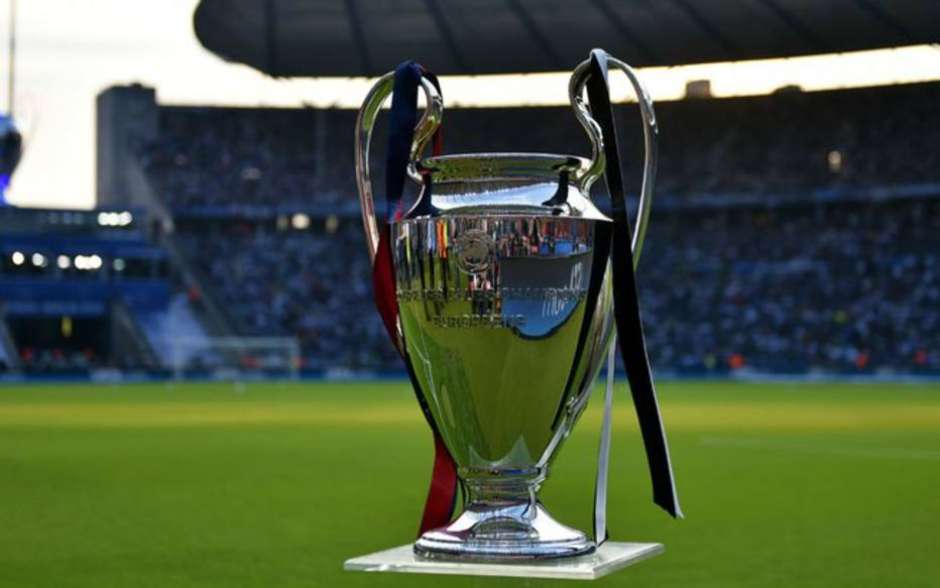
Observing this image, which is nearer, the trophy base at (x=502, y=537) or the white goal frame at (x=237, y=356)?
the trophy base at (x=502, y=537)

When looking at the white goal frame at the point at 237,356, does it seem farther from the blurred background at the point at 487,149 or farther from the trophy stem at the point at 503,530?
the trophy stem at the point at 503,530

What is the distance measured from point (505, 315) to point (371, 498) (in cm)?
627

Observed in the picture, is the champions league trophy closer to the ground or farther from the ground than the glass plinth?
farther from the ground

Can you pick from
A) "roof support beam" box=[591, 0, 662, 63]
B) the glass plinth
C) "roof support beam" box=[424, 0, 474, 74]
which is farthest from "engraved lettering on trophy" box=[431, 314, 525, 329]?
"roof support beam" box=[424, 0, 474, 74]

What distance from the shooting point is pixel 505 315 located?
557cm

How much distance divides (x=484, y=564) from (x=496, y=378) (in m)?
0.64

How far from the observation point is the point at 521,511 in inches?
A: 229

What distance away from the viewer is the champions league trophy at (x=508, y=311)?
5.57 metres

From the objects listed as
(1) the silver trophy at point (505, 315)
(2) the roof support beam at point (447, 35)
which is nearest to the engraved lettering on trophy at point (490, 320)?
(1) the silver trophy at point (505, 315)

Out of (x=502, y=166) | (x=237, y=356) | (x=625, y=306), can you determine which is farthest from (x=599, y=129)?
(x=237, y=356)

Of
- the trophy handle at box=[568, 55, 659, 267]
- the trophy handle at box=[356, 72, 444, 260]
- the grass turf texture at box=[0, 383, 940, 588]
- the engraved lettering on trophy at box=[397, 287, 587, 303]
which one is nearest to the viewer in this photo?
the engraved lettering on trophy at box=[397, 287, 587, 303]

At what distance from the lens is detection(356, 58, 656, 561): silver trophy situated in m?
5.57

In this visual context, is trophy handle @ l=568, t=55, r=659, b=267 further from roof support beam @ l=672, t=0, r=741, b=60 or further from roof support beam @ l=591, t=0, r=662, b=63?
roof support beam @ l=591, t=0, r=662, b=63

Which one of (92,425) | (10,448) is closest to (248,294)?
(92,425)
